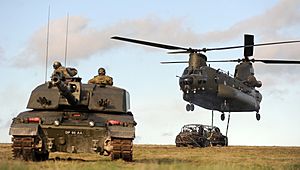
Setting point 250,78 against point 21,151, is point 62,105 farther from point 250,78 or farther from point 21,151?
point 250,78

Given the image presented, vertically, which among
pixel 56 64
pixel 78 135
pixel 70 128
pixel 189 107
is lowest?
pixel 78 135

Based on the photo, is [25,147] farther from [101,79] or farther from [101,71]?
[101,71]

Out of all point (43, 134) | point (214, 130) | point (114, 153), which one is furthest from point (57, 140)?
point (214, 130)

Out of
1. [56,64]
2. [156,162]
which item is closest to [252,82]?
[56,64]

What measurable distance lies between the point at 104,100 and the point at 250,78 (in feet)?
156

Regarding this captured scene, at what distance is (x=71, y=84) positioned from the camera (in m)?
19.7

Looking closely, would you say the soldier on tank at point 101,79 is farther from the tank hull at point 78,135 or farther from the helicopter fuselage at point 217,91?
the helicopter fuselage at point 217,91

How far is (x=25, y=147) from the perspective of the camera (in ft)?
60.0

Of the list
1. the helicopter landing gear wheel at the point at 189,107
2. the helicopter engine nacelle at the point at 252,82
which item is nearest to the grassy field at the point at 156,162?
the helicopter landing gear wheel at the point at 189,107

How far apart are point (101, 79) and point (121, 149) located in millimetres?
3461

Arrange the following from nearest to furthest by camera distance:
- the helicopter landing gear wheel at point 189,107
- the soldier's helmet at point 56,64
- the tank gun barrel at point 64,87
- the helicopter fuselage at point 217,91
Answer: the tank gun barrel at point 64,87 → the soldier's helmet at point 56,64 → the helicopter fuselage at point 217,91 → the helicopter landing gear wheel at point 189,107

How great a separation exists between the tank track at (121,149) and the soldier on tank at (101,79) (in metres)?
3.09

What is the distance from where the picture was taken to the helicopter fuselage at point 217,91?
177ft

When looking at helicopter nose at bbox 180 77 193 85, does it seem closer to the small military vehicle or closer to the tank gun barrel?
the small military vehicle
